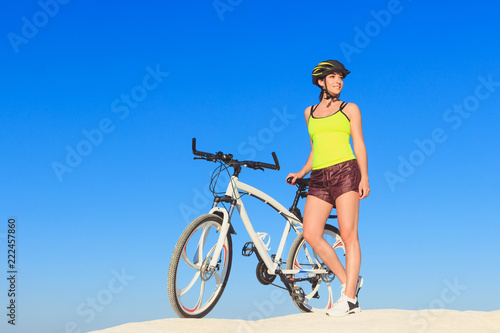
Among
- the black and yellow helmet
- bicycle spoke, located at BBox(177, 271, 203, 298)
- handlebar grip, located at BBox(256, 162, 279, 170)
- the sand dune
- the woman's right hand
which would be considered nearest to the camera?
the sand dune

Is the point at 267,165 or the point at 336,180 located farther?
the point at 267,165

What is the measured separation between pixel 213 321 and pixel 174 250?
0.74 metres

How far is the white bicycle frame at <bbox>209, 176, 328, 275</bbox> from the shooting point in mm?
5523

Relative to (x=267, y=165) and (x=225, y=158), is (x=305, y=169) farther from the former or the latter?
(x=225, y=158)

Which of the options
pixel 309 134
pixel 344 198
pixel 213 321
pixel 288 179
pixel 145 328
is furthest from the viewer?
pixel 288 179

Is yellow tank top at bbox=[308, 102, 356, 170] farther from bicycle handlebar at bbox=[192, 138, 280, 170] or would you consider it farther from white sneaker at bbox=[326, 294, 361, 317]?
white sneaker at bbox=[326, 294, 361, 317]

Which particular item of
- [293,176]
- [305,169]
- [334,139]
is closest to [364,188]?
[334,139]

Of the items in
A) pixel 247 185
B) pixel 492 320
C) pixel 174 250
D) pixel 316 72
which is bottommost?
pixel 492 320

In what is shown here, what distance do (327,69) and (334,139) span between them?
2.36 feet

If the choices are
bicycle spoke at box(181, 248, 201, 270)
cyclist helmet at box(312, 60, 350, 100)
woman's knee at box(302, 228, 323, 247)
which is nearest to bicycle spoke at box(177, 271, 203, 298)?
bicycle spoke at box(181, 248, 201, 270)

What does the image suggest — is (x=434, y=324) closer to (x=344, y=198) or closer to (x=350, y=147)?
(x=344, y=198)

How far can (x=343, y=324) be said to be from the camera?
15.4 feet

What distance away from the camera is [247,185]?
5906mm

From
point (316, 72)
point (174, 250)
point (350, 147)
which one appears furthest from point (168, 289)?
point (316, 72)
